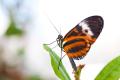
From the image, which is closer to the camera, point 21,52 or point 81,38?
point 81,38

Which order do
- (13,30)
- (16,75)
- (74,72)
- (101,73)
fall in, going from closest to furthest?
(74,72) < (101,73) < (16,75) < (13,30)

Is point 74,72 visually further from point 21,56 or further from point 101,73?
point 21,56

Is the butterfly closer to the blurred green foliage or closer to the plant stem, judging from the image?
the plant stem

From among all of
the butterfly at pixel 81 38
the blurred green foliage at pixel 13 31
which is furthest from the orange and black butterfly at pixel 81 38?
the blurred green foliage at pixel 13 31

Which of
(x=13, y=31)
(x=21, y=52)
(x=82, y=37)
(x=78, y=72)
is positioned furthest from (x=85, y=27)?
(x=21, y=52)

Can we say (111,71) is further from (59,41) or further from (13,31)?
(13,31)

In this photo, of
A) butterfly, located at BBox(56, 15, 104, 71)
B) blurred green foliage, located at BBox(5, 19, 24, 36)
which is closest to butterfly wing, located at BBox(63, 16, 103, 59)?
butterfly, located at BBox(56, 15, 104, 71)

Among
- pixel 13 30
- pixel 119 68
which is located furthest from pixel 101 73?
pixel 13 30

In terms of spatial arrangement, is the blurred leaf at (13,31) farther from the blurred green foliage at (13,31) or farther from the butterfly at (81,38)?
the butterfly at (81,38)
